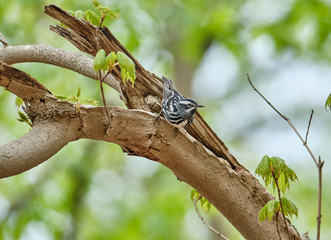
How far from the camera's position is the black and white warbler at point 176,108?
7.24 feet

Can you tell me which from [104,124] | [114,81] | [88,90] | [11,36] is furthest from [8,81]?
[88,90]

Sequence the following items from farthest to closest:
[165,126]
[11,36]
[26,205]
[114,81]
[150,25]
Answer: [150,25], [26,205], [11,36], [114,81], [165,126]

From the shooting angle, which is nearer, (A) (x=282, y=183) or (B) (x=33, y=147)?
(B) (x=33, y=147)

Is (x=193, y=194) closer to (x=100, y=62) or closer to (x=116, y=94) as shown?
(x=100, y=62)

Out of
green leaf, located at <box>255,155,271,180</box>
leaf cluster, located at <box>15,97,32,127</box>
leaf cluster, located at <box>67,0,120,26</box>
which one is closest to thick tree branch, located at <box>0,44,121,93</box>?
leaf cluster, located at <box>67,0,120,26</box>

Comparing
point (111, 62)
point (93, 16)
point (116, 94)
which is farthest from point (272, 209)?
point (116, 94)

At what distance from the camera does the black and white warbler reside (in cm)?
221

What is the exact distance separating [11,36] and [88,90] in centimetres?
116

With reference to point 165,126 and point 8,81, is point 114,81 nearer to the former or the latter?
point 165,126

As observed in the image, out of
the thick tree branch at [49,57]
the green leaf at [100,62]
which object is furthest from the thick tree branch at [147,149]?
the thick tree branch at [49,57]

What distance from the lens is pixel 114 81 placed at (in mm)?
2461

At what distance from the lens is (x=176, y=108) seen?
2.34 meters

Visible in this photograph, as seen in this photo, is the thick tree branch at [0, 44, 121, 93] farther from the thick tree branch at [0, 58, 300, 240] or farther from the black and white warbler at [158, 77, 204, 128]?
the thick tree branch at [0, 58, 300, 240]

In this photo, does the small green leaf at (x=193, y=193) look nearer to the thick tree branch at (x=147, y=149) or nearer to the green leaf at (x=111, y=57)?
the thick tree branch at (x=147, y=149)
